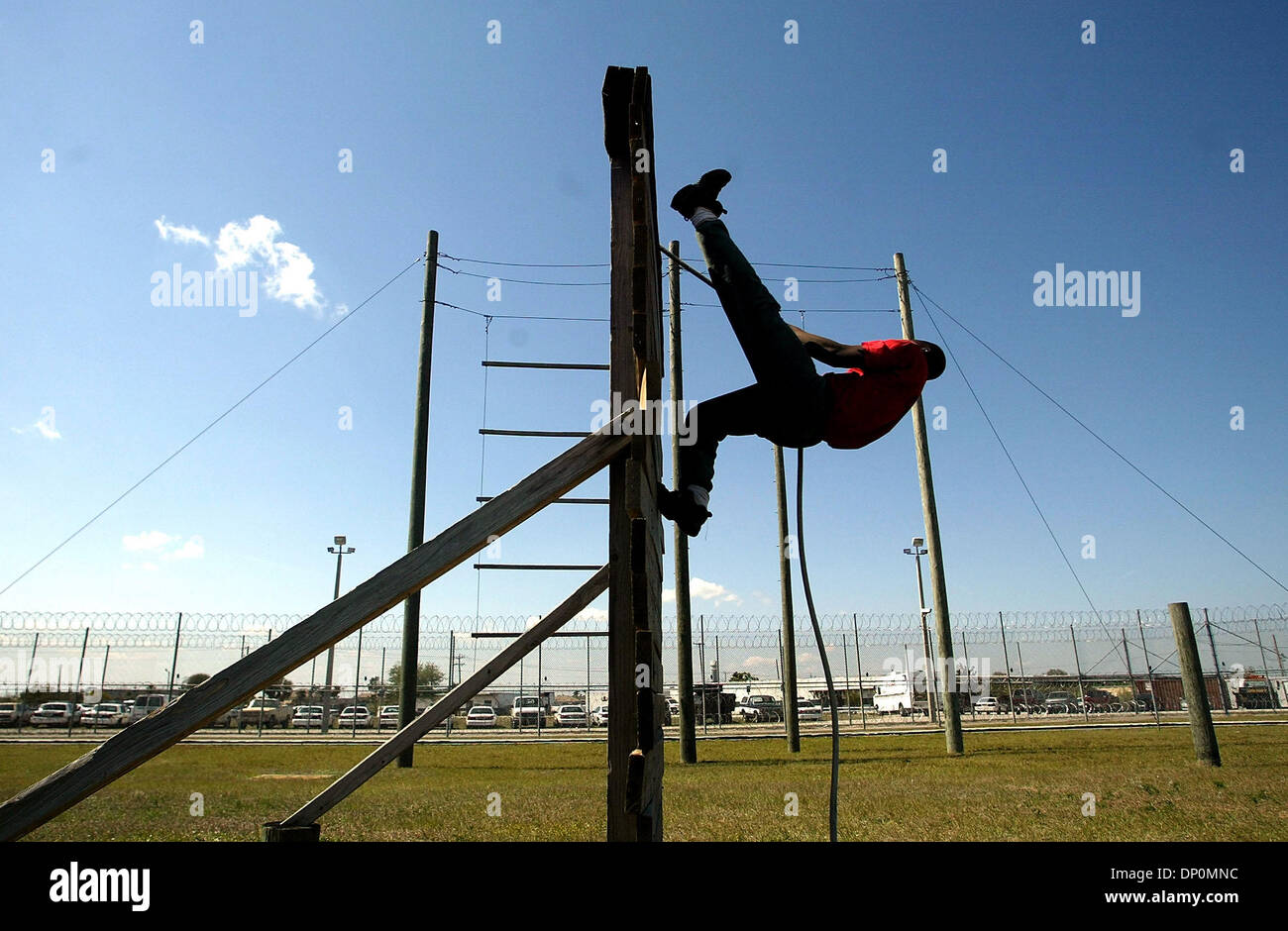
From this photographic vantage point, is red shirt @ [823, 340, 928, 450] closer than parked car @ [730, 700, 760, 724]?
Yes

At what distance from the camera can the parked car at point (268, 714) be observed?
1064 inches

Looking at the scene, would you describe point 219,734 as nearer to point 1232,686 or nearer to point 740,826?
point 740,826

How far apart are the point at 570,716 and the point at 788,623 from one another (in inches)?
595

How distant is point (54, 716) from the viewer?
1037 inches

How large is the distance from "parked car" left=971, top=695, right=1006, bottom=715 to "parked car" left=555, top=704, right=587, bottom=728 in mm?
14067

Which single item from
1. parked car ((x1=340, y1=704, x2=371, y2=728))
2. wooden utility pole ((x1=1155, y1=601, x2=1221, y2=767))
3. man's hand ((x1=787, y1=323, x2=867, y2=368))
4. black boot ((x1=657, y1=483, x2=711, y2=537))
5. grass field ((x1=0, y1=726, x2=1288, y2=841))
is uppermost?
man's hand ((x1=787, y1=323, x2=867, y2=368))

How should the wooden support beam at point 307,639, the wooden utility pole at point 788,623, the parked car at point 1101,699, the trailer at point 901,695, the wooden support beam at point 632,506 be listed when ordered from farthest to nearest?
the trailer at point 901,695 → the parked car at point 1101,699 → the wooden utility pole at point 788,623 → the wooden support beam at point 632,506 → the wooden support beam at point 307,639

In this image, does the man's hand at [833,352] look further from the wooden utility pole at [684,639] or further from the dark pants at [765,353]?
the wooden utility pole at [684,639]

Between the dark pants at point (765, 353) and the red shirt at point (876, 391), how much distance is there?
8cm

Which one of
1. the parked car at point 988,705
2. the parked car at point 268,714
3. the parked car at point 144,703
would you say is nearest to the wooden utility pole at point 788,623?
the parked car at point 988,705

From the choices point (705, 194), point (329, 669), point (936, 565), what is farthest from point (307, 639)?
point (329, 669)

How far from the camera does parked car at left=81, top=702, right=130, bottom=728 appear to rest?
84.9ft

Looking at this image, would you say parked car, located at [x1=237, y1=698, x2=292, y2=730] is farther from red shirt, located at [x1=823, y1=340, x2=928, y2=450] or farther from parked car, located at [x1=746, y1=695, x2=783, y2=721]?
red shirt, located at [x1=823, y1=340, x2=928, y2=450]

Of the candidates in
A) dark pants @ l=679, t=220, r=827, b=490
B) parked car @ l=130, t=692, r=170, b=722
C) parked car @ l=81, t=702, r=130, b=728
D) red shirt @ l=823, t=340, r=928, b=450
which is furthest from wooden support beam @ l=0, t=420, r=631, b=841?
parked car @ l=81, t=702, r=130, b=728
